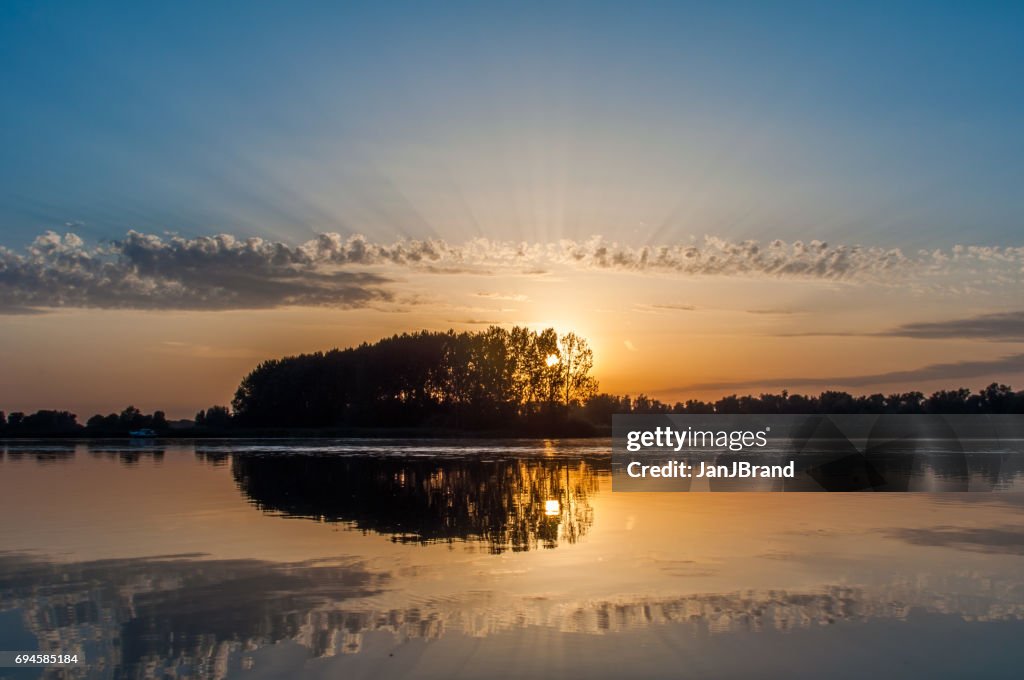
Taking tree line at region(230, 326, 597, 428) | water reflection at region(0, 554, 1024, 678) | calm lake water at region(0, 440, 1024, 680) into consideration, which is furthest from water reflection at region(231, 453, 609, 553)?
tree line at region(230, 326, 597, 428)

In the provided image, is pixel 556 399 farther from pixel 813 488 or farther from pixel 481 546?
pixel 481 546

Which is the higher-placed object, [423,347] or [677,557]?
[423,347]

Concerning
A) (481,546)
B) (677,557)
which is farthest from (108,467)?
(677,557)

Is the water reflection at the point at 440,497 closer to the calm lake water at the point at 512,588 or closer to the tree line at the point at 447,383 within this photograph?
the calm lake water at the point at 512,588

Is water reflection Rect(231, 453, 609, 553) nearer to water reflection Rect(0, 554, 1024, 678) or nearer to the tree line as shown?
water reflection Rect(0, 554, 1024, 678)

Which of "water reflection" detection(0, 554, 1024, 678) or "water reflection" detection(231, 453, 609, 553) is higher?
"water reflection" detection(0, 554, 1024, 678)

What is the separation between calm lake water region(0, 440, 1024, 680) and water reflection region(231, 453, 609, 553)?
0.76ft

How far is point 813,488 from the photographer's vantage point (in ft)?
124

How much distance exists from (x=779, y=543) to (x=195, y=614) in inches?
521

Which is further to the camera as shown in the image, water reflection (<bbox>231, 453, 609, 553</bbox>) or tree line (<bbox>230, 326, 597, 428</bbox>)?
tree line (<bbox>230, 326, 597, 428</bbox>)

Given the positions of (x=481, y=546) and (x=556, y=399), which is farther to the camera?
(x=556, y=399)

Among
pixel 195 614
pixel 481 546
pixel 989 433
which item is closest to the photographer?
pixel 195 614

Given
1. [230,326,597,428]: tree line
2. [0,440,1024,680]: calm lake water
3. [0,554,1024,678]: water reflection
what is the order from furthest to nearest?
1. [230,326,597,428]: tree line
2. [0,554,1024,678]: water reflection
3. [0,440,1024,680]: calm lake water

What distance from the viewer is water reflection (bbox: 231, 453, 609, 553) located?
22953 millimetres
